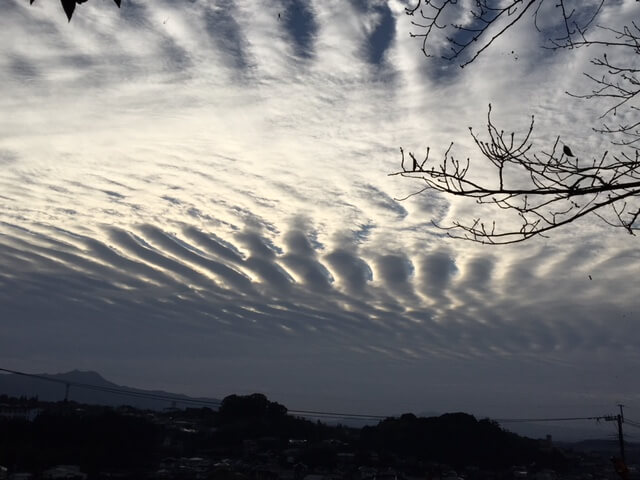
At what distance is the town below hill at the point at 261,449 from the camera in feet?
126

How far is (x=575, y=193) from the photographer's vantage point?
3.04m

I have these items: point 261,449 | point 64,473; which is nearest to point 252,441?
point 261,449

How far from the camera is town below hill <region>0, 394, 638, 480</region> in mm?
38438

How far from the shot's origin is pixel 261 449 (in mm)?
49250

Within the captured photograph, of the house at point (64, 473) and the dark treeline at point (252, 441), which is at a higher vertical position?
the dark treeline at point (252, 441)

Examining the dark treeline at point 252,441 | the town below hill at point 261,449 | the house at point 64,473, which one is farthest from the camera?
the dark treeline at point 252,441

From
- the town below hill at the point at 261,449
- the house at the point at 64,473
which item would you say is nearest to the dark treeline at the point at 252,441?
the town below hill at the point at 261,449

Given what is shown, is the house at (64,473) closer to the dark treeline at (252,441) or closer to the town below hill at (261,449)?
the town below hill at (261,449)

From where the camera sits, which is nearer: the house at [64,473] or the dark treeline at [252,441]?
the house at [64,473]

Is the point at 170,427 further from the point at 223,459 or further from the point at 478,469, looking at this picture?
the point at 478,469

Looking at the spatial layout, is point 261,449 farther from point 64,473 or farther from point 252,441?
point 64,473

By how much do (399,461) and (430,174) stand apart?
153ft

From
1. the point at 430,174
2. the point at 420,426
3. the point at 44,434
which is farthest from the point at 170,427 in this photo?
the point at 430,174

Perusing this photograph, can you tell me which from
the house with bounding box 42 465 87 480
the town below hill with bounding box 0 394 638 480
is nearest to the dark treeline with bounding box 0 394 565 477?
the town below hill with bounding box 0 394 638 480
